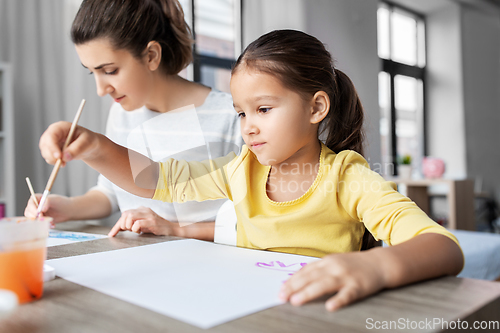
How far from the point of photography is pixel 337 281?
35 centimetres

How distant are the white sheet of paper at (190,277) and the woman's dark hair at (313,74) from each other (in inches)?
12.2

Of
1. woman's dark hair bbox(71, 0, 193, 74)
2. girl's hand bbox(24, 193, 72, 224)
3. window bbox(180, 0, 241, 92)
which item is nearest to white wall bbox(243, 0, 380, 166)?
window bbox(180, 0, 241, 92)

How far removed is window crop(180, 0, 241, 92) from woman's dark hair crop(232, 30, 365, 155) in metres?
1.65

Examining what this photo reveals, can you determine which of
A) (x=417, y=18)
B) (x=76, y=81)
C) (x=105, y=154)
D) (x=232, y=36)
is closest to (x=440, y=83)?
(x=417, y=18)

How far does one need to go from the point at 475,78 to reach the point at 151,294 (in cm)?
444

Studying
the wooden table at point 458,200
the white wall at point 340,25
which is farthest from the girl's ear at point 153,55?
the wooden table at point 458,200

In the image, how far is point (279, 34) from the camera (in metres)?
0.71

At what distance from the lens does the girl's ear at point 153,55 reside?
0.96m

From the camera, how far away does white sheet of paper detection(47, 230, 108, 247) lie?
2.23 feet

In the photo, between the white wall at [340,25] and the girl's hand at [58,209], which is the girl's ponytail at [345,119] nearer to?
the girl's hand at [58,209]

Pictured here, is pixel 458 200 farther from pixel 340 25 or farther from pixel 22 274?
pixel 22 274

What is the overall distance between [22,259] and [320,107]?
0.53m

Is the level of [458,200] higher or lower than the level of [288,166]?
lower

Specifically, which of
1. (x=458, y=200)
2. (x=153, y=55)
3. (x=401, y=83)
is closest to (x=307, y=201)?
(x=153, y=55)
